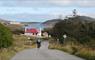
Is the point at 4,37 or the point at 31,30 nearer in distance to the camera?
the point at 4,37

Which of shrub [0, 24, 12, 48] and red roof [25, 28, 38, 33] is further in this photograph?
red roof [25, 28, 38, 33]

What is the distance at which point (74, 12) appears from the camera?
133 meters

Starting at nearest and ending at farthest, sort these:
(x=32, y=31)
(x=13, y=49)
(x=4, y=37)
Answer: (x=4, y=37)
(x=13, y=49)
(x=32, y=31)

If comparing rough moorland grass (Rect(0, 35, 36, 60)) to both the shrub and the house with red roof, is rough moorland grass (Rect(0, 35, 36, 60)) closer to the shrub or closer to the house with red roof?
the shrub

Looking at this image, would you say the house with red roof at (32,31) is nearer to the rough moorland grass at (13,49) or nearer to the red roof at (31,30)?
the red roof at (31,30)

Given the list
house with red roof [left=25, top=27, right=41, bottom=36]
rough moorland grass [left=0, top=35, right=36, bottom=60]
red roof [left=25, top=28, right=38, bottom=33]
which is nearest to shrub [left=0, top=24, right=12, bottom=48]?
rough moorland grass [left=0, top=35, right=36, bottom=60]

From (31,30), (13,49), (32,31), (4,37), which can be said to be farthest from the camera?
(31,30)

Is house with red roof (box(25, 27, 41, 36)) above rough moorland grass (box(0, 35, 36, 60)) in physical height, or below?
below

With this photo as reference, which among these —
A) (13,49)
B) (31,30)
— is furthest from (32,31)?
(13,49)

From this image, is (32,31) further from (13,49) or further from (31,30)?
(13,49)

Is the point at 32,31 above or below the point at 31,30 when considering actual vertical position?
below

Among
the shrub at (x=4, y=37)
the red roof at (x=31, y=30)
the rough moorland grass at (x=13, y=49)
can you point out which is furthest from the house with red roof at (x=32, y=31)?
the shrub at (x=4, y=37)

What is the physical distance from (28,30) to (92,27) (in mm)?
84339

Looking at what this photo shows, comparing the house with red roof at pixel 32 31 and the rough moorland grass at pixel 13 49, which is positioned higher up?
the rough moorland grass at pixel 13 49
